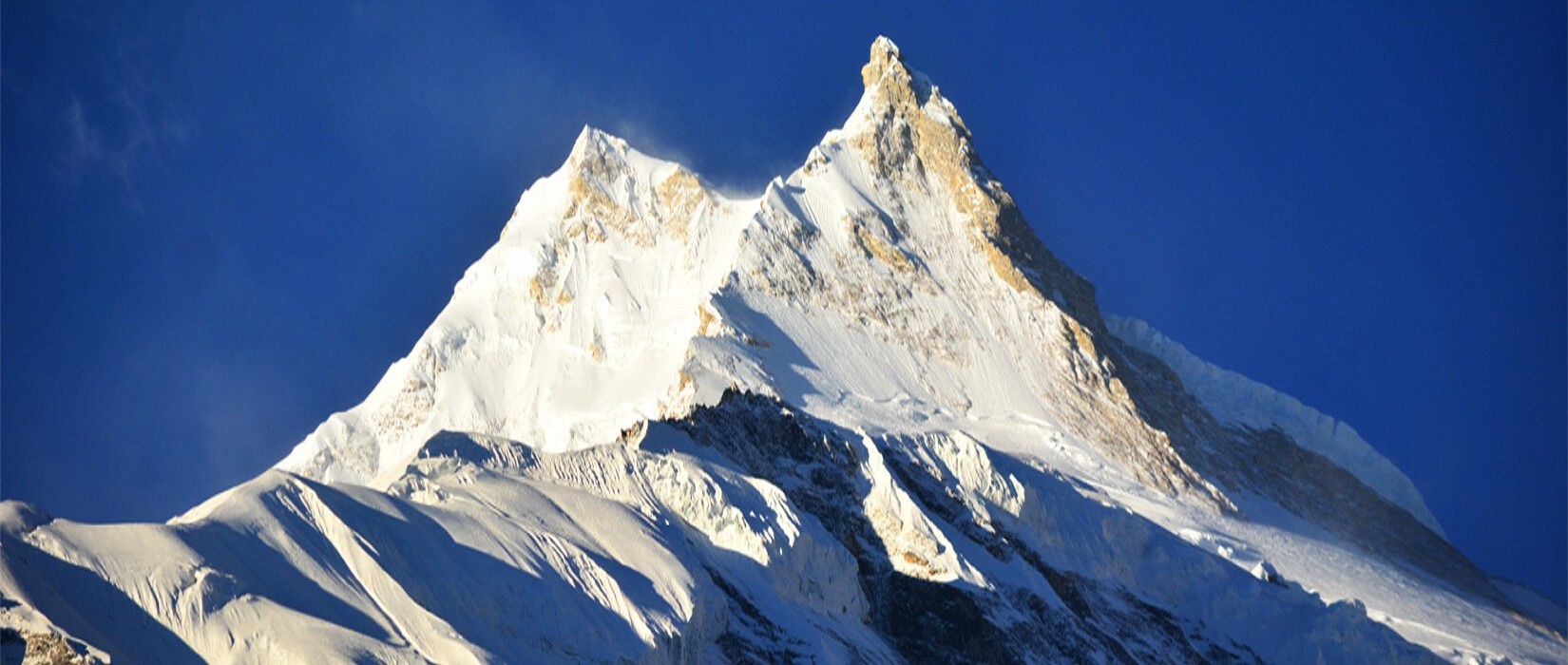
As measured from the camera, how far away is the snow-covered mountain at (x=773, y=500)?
7094cm

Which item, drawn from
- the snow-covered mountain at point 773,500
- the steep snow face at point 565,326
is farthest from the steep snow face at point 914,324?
the steep snow face at point 565,326

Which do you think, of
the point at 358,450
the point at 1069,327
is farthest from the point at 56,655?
the point at 1069,327

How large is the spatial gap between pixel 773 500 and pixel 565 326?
80.5m

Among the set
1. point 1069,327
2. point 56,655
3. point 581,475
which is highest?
point 1069,327

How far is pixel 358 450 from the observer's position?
17500 centimetres

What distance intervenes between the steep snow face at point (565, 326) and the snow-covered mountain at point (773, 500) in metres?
0.35

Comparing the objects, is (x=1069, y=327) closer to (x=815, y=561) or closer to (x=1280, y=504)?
(x=1280, y=504)

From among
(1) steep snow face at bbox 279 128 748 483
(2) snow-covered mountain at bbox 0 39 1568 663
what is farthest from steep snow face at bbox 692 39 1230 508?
(1) steep snow face at bbox 279 128 748 483

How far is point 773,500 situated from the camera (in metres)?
101

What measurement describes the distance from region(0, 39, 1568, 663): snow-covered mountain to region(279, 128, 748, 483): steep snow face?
1.13 feet

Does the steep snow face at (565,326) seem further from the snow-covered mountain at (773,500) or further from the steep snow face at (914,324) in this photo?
the steep snow face at (914,324)

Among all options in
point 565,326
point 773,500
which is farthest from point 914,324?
point 773,500

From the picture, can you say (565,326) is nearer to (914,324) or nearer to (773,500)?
(914,324)

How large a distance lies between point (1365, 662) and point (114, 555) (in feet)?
252
